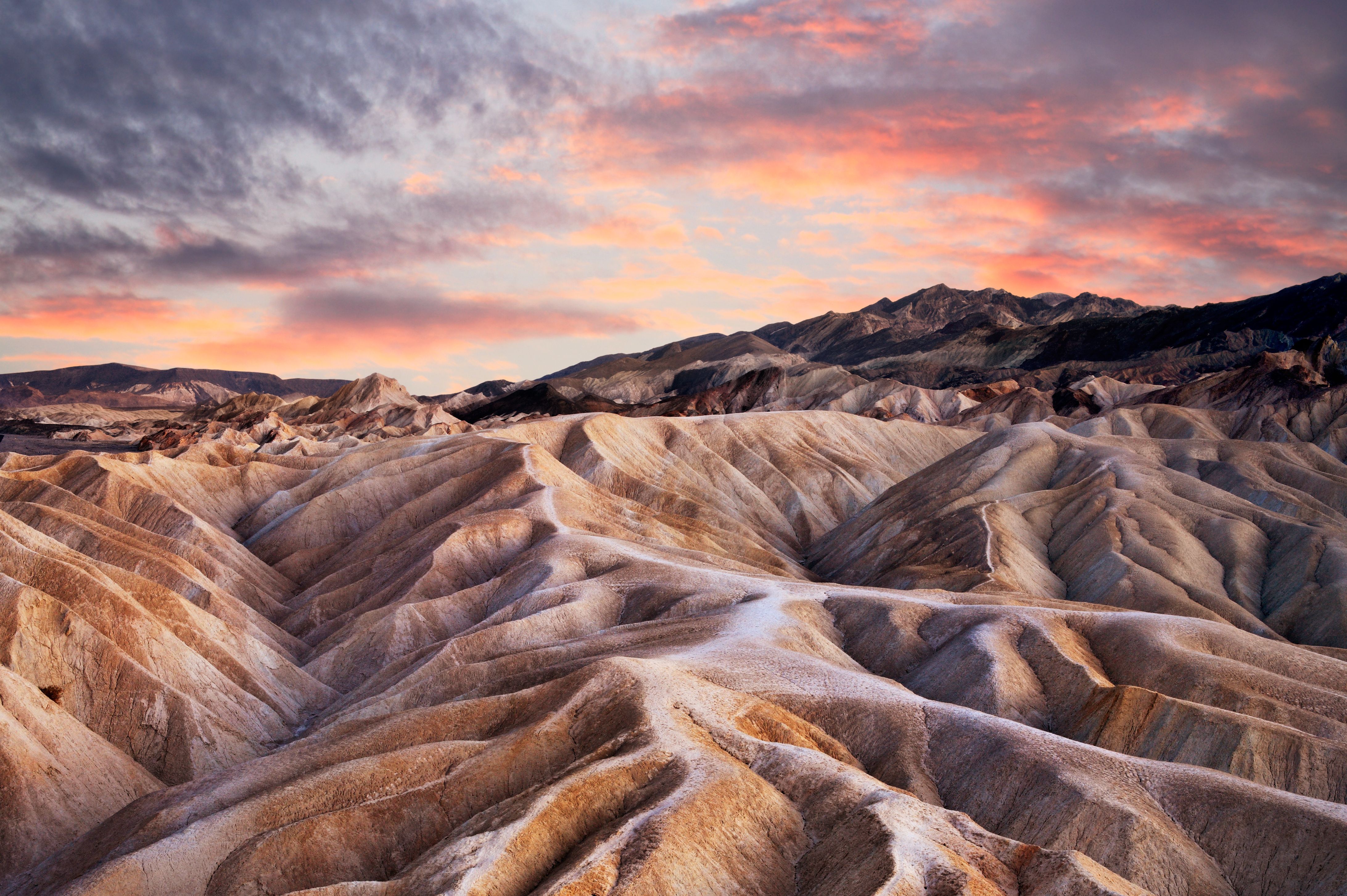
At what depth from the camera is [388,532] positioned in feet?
265

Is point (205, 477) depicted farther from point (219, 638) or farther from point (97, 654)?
point (97, 654)

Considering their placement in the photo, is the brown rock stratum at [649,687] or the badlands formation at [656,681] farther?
the badlands formation at [656,681]

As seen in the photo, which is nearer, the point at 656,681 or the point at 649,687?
the point at 649,687

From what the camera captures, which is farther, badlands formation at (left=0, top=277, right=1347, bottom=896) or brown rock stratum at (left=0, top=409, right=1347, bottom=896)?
badlands formation at (left=0, top=277, right=1347, bottom=896)

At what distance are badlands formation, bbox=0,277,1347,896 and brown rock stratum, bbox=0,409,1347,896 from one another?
0.53ft

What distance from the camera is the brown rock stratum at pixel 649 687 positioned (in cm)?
2612

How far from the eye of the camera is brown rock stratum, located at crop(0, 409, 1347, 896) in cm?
2612

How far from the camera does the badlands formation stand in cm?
2625

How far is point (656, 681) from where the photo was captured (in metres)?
34.0

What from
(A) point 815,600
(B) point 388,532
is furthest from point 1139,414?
(B) point 388,532

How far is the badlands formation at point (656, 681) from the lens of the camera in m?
26.2

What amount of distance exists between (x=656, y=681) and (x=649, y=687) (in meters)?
0.77

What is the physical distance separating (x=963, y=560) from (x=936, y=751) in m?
42.1

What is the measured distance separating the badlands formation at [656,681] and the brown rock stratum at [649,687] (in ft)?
0.53
